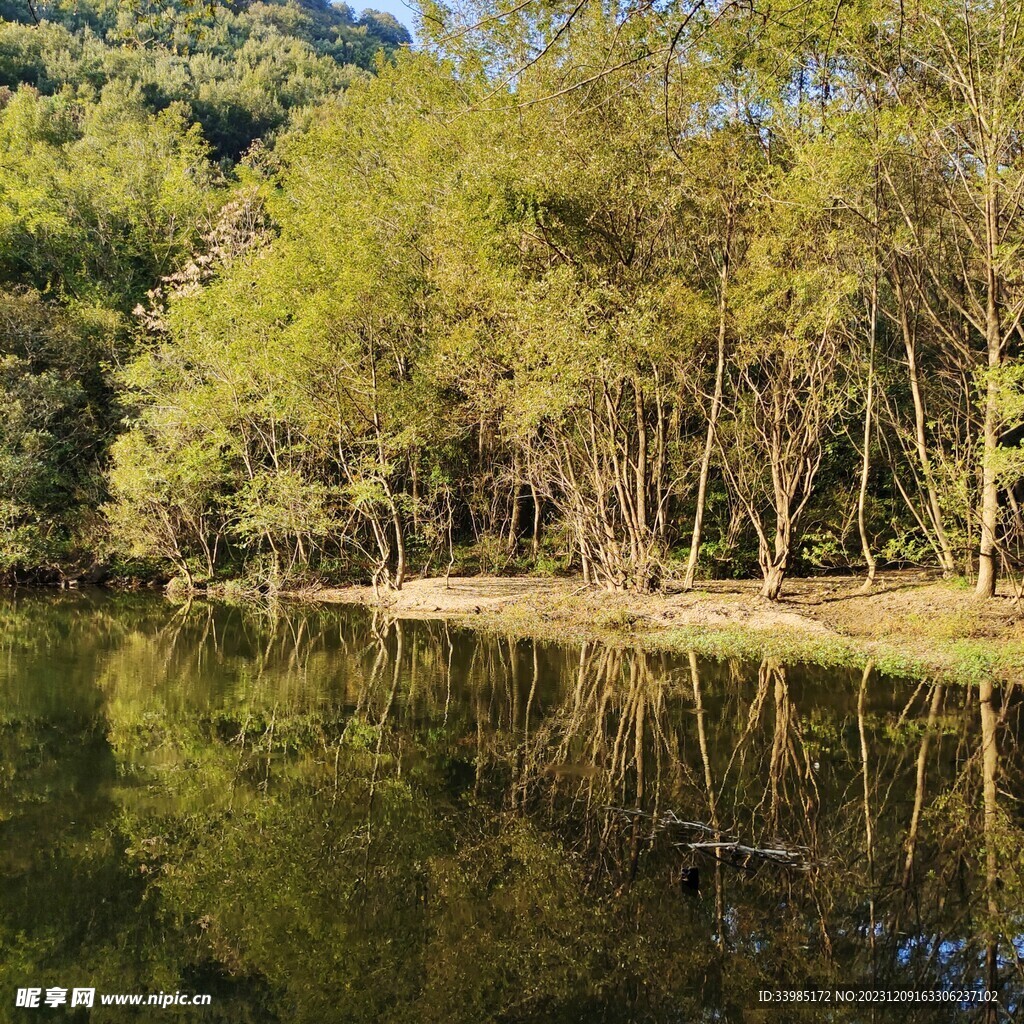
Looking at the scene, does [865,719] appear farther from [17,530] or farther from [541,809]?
[17,530]

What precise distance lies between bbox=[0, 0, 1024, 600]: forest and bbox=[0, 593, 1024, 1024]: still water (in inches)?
233

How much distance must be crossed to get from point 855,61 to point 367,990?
65.1 ft

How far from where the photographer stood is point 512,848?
7.62 m

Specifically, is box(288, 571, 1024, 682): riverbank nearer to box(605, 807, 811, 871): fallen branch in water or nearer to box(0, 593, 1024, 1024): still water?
box(0, 593, 1024, 1024): still water

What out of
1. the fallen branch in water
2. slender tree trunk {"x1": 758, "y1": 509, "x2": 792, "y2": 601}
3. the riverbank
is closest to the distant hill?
the riverbank

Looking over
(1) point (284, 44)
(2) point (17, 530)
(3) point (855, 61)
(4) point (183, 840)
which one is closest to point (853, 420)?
(3) point (855, 61)

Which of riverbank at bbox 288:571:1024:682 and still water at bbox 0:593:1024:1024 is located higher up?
riverbank at bbox 288:571:1024:682

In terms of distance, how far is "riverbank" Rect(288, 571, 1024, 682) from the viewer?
49.4ft

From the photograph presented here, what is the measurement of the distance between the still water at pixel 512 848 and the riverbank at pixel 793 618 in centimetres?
197

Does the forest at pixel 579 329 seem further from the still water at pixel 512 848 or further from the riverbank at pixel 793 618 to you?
the still water at pixel 512 848

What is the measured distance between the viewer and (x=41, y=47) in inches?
2222

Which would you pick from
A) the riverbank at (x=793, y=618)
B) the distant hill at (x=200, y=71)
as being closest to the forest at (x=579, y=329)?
the riverbank at (x=793, y=618)

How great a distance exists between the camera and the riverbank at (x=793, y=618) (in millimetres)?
15047

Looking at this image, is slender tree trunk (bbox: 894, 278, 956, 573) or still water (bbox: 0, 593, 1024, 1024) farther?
slender tree trunk (bbox: 894, 278, 956, 573)
